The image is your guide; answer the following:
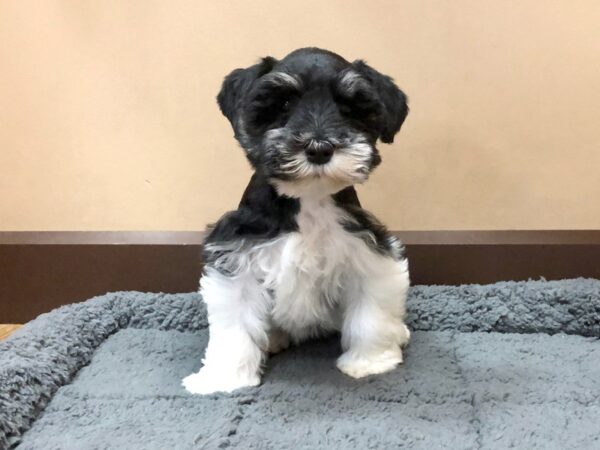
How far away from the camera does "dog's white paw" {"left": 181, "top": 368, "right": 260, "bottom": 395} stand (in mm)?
1479

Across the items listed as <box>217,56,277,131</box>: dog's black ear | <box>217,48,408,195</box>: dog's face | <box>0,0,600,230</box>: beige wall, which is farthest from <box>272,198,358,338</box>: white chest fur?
Answer: <box>0,0,600,230</box>: beige wall

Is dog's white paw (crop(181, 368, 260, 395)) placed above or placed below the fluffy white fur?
below

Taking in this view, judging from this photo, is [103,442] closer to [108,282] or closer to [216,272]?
[216,272]

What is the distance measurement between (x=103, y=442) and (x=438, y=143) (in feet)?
4.11

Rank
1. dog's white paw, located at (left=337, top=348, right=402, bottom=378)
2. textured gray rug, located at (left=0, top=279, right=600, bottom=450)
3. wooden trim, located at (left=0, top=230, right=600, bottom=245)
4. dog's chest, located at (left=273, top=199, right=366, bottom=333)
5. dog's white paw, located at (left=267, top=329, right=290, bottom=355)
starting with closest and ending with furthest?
textured gray rug, located at (left=0, top=279, right=600, bottom=450) < dog's chest, located at (left=273, top=199, right=366, bottom=333) < dog's white paw, located at (left=337, top=348, right=402, bottom=378) < dog's white paw, located at (left=267, top=329, right=290, bottom=355) < wooden trim, located at (left=0, top=230, right=600, bottom=245)

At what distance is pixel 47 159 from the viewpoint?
2070mm

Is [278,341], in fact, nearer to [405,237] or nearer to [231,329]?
[231,329]

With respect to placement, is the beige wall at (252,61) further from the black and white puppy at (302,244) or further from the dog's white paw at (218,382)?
the dog's white paw at (218,382)

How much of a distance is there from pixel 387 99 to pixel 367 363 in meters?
0.62

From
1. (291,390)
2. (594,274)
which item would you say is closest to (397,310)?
(291,390)

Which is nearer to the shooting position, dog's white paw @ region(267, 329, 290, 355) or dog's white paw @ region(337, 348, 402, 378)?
dog's white paw @ region(337, 348, 402, 378)

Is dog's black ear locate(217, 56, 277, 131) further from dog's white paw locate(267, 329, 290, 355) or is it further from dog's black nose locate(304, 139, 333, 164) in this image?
dog's white paw locate(267, 329, 290, 355)

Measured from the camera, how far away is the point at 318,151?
1201 millimetres

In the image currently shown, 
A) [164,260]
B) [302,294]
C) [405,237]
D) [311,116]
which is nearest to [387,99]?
[311,116]
